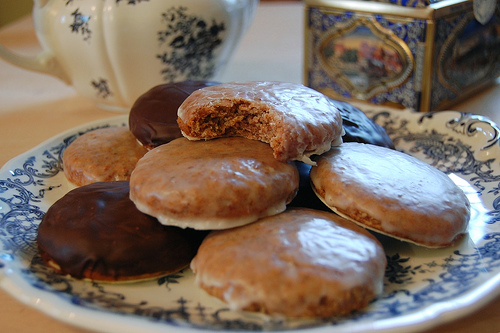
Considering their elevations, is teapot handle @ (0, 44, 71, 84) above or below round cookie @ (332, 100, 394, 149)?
above

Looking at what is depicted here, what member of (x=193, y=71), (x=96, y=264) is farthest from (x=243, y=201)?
(x=193, y=71)

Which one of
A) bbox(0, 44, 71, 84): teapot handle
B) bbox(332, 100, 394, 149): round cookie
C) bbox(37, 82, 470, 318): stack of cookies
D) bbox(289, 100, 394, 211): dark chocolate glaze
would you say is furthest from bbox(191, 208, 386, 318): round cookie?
bbox(0, 44, 71, 84): teapot handle

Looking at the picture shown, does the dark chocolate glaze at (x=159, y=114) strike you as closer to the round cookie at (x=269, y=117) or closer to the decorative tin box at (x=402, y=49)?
the round cookie at (x=269, y=117)

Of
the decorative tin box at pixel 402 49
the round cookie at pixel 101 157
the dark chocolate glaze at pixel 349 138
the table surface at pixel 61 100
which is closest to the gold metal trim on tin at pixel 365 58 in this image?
the decorative tin box at pixel 402 49

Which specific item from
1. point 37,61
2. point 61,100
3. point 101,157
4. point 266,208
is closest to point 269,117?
point 266,208

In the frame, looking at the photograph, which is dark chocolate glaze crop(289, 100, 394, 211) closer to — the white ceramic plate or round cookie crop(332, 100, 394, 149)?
round cookie crop(332, 100, 394, 149)

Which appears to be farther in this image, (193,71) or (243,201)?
(193,71)

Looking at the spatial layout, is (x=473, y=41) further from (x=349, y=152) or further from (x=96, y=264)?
(x=96, y=264)
